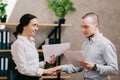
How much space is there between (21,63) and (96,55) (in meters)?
0.73

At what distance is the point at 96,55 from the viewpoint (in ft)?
8.80

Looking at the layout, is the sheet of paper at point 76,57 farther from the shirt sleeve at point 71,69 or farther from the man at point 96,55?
the shirt sleeve at point 71,69

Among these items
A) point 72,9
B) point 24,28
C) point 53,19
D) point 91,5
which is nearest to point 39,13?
point 53,19

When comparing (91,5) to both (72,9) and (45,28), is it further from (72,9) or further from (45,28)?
(45,28)

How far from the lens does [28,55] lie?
288 centimetres

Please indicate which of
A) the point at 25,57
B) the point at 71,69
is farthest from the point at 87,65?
the point at 25,57

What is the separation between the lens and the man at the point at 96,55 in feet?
8.48

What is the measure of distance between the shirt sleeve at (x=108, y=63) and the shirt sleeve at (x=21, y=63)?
0.67 metres

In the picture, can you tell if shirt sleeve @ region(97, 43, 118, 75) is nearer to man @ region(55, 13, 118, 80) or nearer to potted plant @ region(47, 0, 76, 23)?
man @ region(55, 13, 118, 80)

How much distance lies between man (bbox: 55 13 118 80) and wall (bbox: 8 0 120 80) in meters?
2.27

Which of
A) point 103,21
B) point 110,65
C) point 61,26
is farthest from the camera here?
point 103,21

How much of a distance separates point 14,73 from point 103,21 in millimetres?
2708

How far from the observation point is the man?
2586 millimetres

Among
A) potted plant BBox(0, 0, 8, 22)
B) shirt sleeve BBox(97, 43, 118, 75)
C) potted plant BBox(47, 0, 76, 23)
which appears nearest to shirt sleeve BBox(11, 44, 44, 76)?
shirt sleeve BBox(97, 43, 118, 75)
